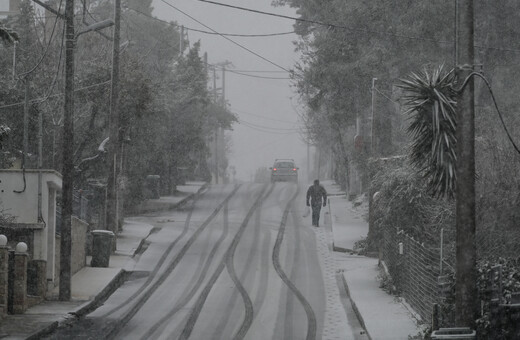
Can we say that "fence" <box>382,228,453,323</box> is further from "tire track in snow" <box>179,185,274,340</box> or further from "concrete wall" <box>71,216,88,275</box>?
"concrete wall" <box>71,216,88,275</box>

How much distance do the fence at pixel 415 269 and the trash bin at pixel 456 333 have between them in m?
1.89

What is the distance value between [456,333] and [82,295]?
1369 centimetres

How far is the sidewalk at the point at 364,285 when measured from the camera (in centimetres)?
1912

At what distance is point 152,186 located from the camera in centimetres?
4638

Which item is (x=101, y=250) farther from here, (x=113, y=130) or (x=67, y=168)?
(x=67, y=168)

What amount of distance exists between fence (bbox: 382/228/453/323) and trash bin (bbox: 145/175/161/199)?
20.5m

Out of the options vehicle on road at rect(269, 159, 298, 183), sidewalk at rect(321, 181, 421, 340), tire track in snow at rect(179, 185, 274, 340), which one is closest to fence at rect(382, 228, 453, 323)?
sidewalk at rect(321, 181, 421, 340)

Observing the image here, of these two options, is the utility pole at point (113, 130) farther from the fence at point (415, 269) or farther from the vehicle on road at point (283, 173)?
the vehicle on road at point (283, 173)

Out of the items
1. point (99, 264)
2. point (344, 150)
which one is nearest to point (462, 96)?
point (99, 264)

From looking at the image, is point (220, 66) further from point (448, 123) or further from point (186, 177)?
point (448, 123)

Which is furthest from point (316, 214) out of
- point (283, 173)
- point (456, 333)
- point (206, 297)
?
point (283, 173)

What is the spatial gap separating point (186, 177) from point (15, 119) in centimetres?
2622

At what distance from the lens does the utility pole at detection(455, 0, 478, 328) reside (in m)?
12.5

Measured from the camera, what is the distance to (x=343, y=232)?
115 feet
